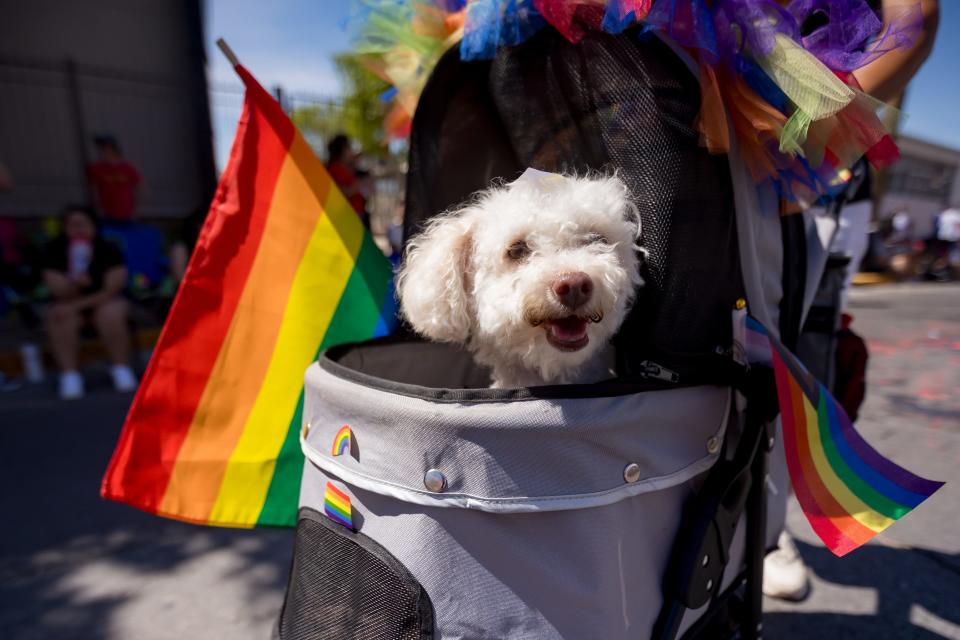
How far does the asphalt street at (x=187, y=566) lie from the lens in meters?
1.83

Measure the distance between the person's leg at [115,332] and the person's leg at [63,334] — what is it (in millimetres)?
171

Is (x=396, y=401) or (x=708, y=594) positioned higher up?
(x=396, y=401)

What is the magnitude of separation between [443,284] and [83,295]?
415 centimetres

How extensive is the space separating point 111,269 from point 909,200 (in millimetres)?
31096

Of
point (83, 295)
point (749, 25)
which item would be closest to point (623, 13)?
point (749, 25)

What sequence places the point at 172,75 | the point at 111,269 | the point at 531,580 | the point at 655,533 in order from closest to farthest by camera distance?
the point at 531,580, the point at 655,533, the point at 111,269, the point at 172,75

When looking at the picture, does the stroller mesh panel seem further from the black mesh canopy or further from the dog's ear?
the black mesh canopy

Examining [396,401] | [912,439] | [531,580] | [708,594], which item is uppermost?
[396,401]

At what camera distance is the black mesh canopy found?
115cm

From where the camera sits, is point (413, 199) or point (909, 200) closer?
point (413, 199)

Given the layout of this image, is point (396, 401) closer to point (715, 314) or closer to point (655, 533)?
point (655, 533)

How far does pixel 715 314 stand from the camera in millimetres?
1213

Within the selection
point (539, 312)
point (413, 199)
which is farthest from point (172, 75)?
point (539, 312)

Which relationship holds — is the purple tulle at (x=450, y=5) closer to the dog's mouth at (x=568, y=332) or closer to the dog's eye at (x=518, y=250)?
the dog's eye at (x=518, y=250)
